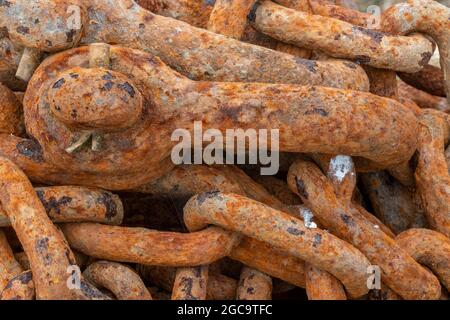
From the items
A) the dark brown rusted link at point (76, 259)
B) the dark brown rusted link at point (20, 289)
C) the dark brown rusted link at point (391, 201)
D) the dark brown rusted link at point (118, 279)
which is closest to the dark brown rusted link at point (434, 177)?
the dark brown rusted link at point (391, 201)

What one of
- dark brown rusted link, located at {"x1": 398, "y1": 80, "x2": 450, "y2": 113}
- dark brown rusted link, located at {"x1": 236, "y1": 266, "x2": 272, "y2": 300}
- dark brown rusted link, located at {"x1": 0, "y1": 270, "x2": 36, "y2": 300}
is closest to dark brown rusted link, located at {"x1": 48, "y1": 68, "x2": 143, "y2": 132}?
dark brown rusted link, located at {"x1": 0, "y1": 270, "x2": 36, "y2": 300}

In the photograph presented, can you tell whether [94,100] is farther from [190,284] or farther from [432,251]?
[432,251]

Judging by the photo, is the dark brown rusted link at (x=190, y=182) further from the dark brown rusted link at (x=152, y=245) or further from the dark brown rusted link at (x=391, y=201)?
the dark brown rusted link at (x=391, y=201)

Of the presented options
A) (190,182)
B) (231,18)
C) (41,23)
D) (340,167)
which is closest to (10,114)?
(41,23)

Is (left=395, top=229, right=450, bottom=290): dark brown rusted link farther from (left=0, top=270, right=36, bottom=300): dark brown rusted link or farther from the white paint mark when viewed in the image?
(left=0, top=270, right=36, bottom=300): dark brown rusted link

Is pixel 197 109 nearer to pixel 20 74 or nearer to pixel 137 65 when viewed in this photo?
pixel 137 65
